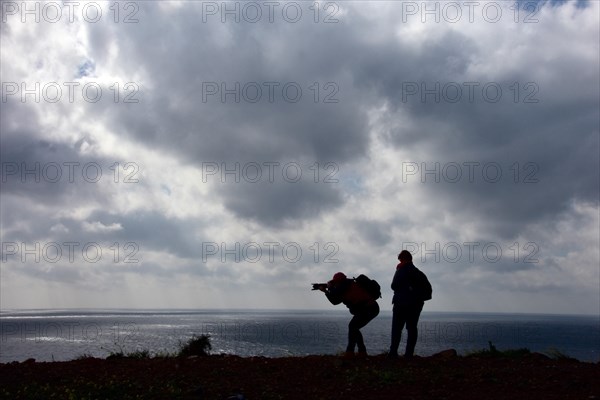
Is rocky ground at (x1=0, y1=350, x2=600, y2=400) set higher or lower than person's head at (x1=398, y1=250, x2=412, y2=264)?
lower

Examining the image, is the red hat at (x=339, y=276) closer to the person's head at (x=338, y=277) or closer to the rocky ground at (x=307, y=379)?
the person's head at (x=338, y=277)

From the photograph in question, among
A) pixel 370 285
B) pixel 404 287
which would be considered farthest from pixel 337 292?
pixel 404 287

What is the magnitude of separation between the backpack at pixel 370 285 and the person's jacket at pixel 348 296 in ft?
0.34

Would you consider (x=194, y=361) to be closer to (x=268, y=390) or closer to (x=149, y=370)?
(x=149, y=370)

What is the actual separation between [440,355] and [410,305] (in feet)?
4.67

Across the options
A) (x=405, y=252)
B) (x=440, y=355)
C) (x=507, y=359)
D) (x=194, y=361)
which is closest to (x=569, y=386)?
(x=507, y=359)

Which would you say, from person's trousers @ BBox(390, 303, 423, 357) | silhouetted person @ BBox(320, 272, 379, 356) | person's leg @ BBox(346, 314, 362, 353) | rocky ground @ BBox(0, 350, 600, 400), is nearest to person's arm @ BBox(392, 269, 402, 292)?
person's trousers @ BBox(390, 303, 423, 357)

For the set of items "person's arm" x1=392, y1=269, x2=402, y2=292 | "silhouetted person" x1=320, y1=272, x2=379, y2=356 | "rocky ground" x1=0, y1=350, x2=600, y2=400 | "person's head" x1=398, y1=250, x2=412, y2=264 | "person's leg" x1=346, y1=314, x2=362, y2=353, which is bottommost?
"rocky ground" x1=0, y1=350, x2=600, y2=400

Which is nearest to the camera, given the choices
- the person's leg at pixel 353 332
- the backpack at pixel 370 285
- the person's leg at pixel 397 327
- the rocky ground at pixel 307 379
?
the rocky ground at pixel 307 379

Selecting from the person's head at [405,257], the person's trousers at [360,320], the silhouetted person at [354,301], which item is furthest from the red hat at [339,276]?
the person's head at [405,257]

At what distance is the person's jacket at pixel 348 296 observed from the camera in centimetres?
1273

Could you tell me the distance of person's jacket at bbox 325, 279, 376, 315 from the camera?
41.8ft

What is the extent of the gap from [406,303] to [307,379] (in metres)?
3.26

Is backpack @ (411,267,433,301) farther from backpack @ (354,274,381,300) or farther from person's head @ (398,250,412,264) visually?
backpack @ (354,274,381,300)
